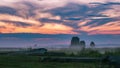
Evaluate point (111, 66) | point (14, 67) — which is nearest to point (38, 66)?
point (14, 67)

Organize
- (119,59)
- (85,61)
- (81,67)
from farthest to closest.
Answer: (85,61) → (81,67) → (119,59)

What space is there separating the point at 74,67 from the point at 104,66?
3.45 meters

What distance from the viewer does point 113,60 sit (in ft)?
104

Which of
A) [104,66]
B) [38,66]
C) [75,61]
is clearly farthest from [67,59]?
[104,66]

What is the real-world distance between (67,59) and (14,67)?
8890 millimetres

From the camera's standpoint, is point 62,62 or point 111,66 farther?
point 62,62

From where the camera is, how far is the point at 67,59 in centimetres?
4297

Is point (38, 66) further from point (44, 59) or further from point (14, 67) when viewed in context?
point (44, 59)

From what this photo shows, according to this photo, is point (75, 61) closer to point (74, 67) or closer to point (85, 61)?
point (85, 61)

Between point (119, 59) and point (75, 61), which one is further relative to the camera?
point (75, 61)

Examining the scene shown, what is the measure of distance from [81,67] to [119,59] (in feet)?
17.0

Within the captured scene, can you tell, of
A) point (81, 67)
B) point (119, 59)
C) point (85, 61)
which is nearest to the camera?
point (119, 59)

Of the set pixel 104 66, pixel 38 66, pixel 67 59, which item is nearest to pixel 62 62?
pixel 67 59

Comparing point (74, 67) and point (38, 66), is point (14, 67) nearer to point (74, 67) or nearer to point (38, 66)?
point (38, 66)
